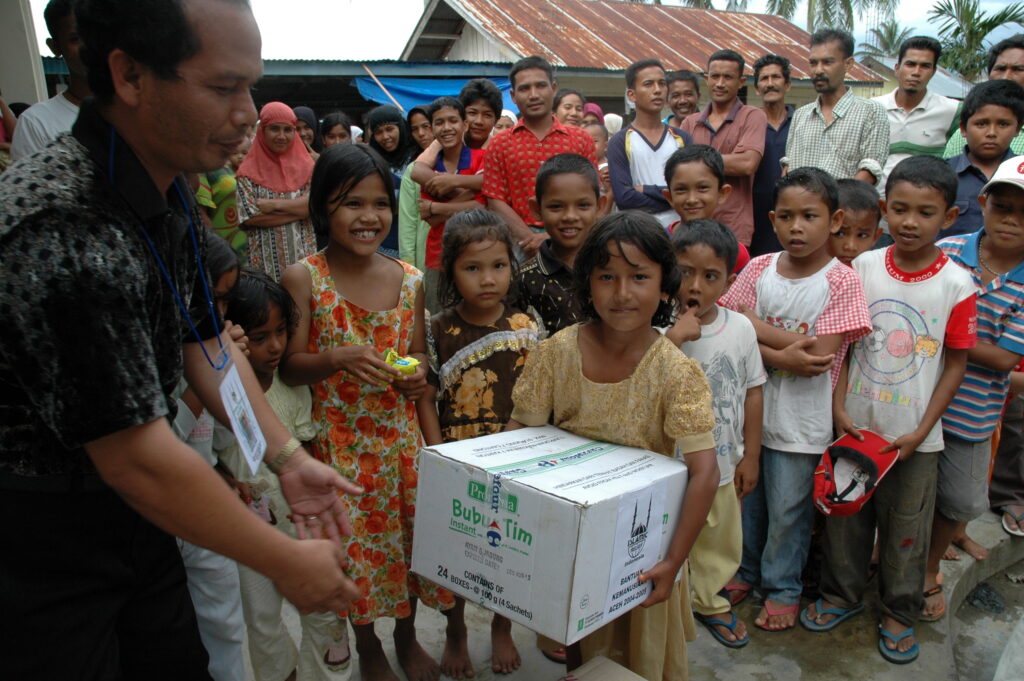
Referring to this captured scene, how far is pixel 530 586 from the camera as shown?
5.45 feet

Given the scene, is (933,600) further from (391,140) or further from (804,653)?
(391,140)

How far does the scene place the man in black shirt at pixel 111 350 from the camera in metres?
1.08

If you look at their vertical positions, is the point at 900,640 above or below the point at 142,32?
below

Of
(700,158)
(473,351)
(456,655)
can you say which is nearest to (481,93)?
(700,158)

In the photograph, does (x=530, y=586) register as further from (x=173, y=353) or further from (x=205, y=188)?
(x=205, y=188)

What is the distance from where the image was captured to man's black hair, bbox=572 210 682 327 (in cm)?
199

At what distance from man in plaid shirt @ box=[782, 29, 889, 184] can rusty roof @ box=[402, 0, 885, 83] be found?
7.60 metres

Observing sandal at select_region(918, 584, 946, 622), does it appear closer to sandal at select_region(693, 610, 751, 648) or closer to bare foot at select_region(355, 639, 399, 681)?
sandal at select_region(693, 610, 751, 648)

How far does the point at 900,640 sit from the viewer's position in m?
2.72

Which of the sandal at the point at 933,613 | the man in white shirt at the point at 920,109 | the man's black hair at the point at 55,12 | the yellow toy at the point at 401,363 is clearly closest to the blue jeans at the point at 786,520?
the sandal at the point at 933,613

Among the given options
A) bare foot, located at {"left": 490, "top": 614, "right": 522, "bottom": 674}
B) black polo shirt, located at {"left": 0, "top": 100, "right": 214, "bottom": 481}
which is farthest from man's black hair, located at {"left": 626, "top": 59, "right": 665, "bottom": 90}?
black polo shirt, located at {"left": 0, "top": 100, "right": 214, "bottom": 481}

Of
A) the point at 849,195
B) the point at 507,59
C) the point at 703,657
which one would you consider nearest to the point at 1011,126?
the point at 849,195

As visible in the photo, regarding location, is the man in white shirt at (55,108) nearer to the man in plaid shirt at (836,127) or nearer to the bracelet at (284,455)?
the bracelet at (284,455)

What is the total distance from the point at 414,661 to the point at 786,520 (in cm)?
157
